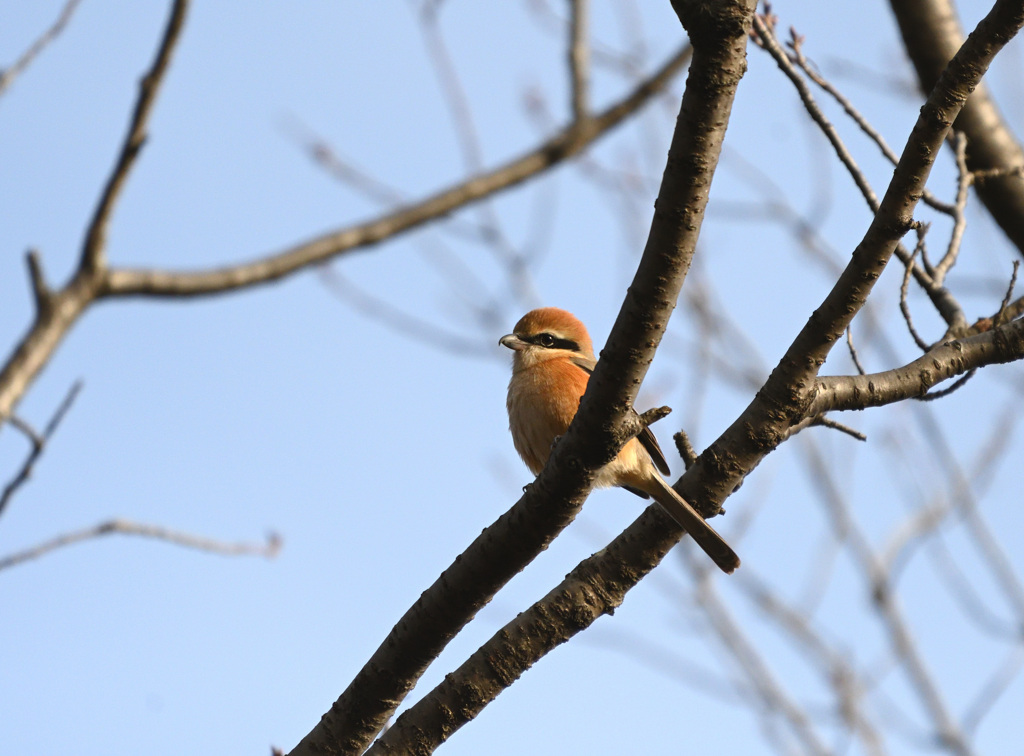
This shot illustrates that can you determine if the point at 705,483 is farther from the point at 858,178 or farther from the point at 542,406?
the point at 542,406

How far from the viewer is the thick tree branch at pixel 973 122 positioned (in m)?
4.14

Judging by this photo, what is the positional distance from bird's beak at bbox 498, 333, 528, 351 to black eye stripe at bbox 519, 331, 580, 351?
0.13 feet

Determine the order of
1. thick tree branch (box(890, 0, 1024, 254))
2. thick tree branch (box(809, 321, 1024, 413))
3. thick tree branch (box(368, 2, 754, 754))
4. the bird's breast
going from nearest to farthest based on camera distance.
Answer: thick tree branch (box(368, 2, 754, 754)) < thick tree branch (box(809, 321, 1024, 413)) < thick tree branch (box(890, 0, 1024, 254)) < the bird's breast

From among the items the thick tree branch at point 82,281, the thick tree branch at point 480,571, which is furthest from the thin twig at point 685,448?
the thick tree branch at point 82,281

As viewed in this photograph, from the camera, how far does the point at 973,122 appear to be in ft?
14.3

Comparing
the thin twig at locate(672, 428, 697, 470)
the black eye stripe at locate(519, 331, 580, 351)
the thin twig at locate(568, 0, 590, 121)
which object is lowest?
the thin twig at locate(672, 428, 697, 470)

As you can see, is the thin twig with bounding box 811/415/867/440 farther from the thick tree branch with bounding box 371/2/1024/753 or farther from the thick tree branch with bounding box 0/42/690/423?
the thick tree branch with bounding box 0/42/690/423

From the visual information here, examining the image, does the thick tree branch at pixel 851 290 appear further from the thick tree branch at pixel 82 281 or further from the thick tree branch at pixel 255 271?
the thick tree branch at pixel 82 281

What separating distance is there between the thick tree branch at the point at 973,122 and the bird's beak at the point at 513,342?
7.71 feet

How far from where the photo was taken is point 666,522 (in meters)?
2.79

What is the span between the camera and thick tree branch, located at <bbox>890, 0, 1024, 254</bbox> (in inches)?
163

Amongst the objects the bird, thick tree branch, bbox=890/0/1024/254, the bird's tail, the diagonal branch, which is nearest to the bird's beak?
the bird

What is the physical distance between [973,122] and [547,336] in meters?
2.33

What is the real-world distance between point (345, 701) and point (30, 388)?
3.90 ft
